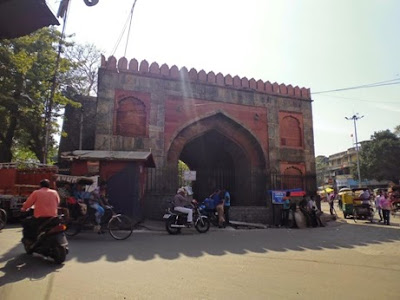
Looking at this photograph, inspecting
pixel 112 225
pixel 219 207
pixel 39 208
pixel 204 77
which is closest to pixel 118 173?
pixel 112 225

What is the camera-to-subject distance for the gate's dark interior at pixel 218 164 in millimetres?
16938

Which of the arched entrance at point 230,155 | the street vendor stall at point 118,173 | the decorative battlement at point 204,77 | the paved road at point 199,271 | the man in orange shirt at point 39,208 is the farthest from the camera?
the arched entrance at point 230,155

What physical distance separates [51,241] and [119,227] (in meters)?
2.84

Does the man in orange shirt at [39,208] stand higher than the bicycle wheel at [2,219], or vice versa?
the man in orange shirt at [39,208]

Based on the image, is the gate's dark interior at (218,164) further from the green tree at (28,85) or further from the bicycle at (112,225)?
the bicycle at (112,225)

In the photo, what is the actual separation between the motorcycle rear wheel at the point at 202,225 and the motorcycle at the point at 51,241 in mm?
5241

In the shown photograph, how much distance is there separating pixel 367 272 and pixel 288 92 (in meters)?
14.1

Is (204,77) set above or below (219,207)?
above

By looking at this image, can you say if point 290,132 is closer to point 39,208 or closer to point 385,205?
point 385,205

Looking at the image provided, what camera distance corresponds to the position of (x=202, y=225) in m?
10.0

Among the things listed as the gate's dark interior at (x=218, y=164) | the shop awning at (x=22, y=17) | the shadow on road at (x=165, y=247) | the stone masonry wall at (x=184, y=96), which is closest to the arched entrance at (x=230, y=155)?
the gate's dark interior at (x=218, y=164)

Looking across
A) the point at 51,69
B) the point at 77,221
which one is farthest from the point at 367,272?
the point at 51,69

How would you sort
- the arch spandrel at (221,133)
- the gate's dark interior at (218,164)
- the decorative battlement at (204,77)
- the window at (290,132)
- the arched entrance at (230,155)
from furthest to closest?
the window at (290,132) → the gate's dark interior at (218,164) → the arched entrance at (230,155) → the arch spandrel at (221,133) → the decorative battlement at (204,77)

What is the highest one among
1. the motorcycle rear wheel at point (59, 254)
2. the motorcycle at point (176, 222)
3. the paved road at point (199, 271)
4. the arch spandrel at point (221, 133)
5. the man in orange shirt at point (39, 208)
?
the arch spandrel at point (221, 133)
